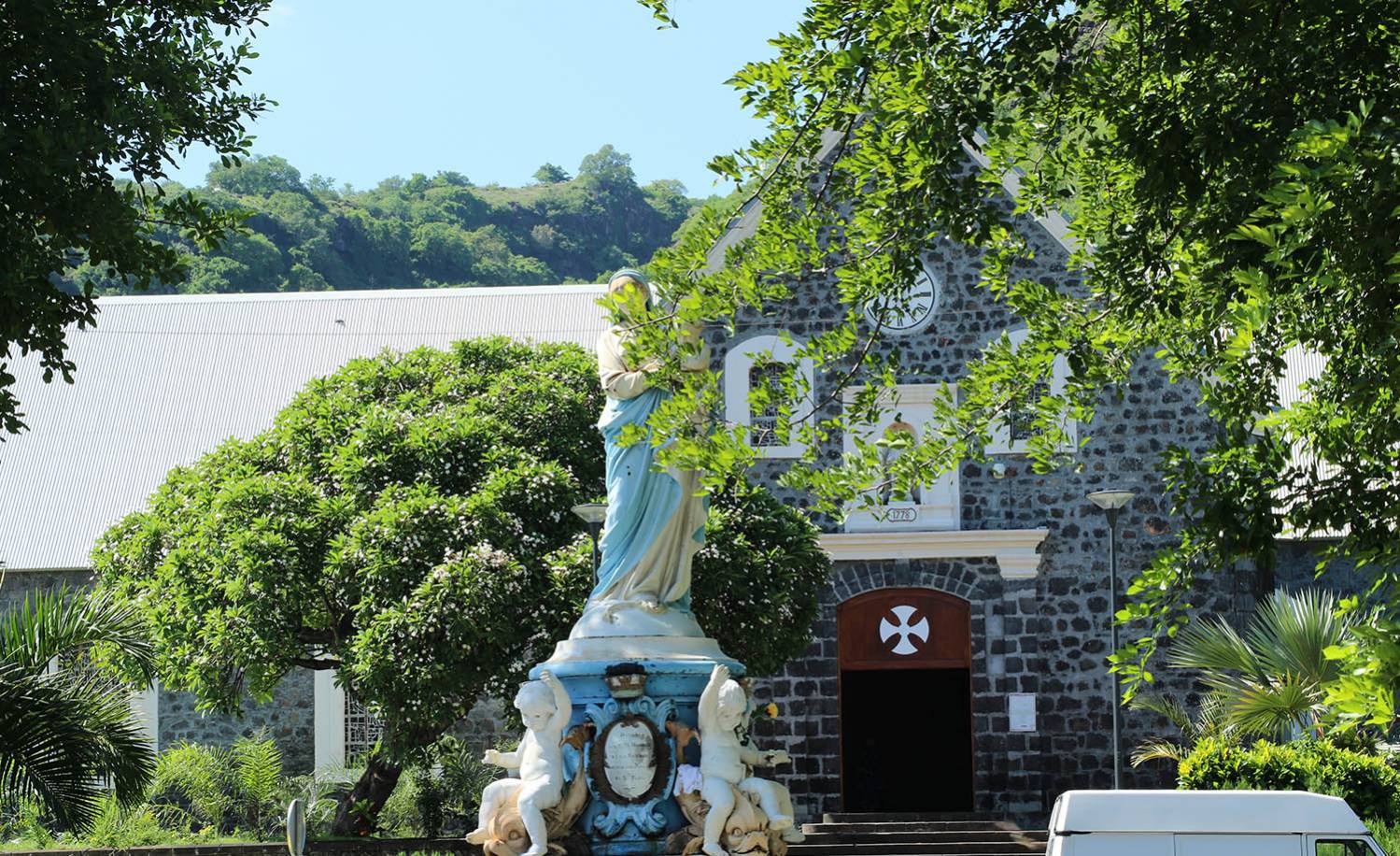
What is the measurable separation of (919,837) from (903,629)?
3.54 m

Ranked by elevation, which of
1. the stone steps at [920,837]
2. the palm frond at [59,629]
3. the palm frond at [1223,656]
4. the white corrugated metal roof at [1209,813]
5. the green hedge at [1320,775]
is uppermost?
the palm frond at [59,629]

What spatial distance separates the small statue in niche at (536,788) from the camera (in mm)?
11305

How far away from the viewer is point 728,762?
1135 centimetres

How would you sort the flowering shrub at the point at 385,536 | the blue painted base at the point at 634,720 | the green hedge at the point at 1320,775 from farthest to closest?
the flowering shrub at the point at 385,536, the green hedge at the point at 1320,775, the blue painted base at the point at 634,720

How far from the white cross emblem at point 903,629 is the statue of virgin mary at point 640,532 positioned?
36.3 feet

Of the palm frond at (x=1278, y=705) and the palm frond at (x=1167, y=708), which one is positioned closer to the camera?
the palm frond at (x=1278, y=705)

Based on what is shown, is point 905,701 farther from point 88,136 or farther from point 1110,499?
point 88,136

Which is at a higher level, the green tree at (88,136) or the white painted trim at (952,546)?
the green tree at (88,136)

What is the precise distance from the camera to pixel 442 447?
1958cm

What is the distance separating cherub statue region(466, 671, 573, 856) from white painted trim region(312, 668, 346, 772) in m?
14.3

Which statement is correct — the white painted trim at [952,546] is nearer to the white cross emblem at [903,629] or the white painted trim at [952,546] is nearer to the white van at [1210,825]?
the white cross emblem at [903,629]

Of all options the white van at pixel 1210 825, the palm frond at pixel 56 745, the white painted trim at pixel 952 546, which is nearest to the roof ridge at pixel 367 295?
the white painted trim at pixel 952 546

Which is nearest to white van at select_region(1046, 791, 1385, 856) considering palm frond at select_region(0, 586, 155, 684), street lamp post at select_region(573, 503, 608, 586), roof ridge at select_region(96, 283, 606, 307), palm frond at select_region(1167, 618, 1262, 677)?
palm frond at select_region(1167, 618, 1262, 677)

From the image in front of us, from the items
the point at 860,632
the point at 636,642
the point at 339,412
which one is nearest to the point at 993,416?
the point at 636,642
